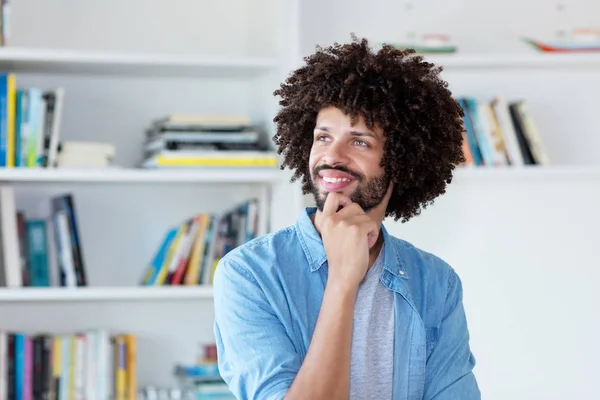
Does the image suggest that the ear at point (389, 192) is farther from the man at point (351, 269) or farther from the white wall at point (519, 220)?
the white wall at point (519, 220)

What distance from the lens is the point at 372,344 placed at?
1621mm

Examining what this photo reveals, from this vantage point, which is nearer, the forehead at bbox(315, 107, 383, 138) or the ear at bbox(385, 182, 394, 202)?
the forehead at bbox(315, 107, 383, 138)

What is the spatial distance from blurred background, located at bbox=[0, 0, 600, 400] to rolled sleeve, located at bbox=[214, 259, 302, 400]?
4.12 ft

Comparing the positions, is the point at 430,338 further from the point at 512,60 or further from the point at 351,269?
the point at 512,60

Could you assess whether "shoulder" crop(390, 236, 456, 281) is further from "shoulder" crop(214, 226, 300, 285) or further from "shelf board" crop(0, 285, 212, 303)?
"shelf board" crop(0, 285, 212, 303)

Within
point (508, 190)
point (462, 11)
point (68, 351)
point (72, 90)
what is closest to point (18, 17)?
point (72, 90)

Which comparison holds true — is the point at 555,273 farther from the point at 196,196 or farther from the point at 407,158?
the point at 407,158


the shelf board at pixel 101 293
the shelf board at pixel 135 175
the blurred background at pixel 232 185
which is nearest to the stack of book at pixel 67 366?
the blurred background at pixel 232 185

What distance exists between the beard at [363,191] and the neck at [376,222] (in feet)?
0.04

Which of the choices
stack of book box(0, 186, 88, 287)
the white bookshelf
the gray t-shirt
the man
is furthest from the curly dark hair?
stack of book box(0, 186, 88, 287)

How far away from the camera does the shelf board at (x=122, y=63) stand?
9.09 ft

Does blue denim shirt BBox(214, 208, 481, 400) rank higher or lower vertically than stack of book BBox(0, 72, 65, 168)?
lower

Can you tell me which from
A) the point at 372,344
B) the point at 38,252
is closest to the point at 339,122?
the point at 372,344

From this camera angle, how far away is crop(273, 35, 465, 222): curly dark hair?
171 centimetres
